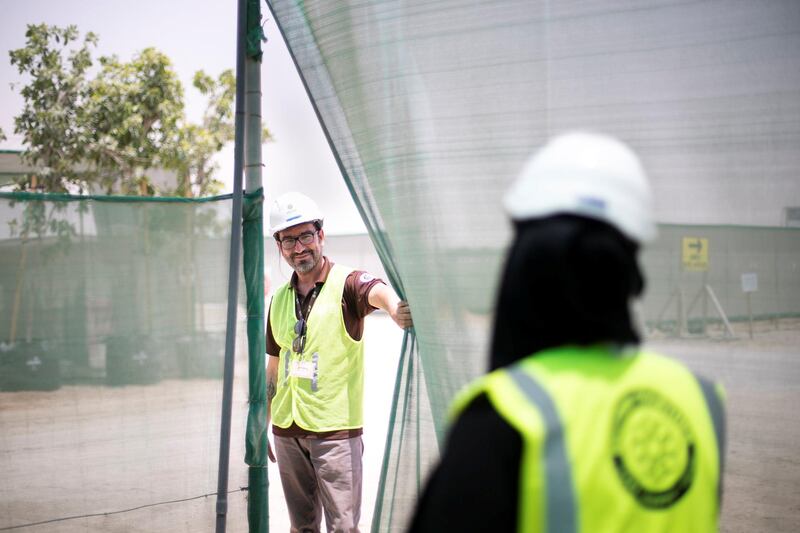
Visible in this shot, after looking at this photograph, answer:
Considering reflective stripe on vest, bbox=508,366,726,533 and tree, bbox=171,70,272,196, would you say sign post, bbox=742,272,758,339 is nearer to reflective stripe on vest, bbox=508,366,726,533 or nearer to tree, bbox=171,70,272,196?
reflective stripe on vest, bbox=508,366,726,533

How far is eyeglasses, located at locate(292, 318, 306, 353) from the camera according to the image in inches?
148

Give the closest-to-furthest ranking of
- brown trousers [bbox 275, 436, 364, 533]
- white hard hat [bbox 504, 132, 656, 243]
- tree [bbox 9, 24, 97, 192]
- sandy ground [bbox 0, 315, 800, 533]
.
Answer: white hard hat [bbox 504, 132, 656, 243] < sandy ground [bbox 0, 315, 800, 533] < brown trousers [bbox 275, 436, 364, 533] < tree [bbox 9, 24, 97, 192]

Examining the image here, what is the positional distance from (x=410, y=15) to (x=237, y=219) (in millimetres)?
1419

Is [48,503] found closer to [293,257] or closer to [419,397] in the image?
[293,257]

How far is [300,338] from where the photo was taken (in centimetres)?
376

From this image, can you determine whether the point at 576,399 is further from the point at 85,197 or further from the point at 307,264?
the point at 85,197

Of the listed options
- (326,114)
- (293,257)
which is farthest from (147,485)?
(326,114)

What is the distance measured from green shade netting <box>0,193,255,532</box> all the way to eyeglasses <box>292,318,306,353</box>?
0.63ft

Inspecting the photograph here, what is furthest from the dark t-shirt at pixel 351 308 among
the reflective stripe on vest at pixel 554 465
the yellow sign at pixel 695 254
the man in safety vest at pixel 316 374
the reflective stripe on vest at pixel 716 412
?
the reflective stripe on vest at pixel 554 465

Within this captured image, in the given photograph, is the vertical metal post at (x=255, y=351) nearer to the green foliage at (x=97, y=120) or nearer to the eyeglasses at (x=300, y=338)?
the eyeglasses at (x=300, y=338)

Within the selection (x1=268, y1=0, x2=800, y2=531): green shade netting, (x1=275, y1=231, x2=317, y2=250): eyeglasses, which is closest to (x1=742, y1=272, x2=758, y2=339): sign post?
(x1=268, y1=0, x2=800, y2=531): green shade netting

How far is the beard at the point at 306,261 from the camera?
387 centimetres

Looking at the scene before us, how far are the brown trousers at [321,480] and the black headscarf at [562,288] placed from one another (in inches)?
106

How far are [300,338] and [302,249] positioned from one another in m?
0.44
